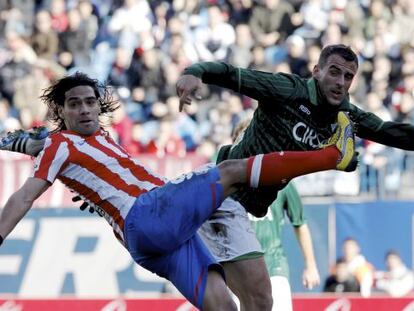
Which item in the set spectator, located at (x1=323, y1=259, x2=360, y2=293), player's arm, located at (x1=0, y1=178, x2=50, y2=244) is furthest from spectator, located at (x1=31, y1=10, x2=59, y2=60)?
player's arm, located at (x1=0, y1=178, x2=50, y2=244)

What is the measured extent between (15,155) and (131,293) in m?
3.53

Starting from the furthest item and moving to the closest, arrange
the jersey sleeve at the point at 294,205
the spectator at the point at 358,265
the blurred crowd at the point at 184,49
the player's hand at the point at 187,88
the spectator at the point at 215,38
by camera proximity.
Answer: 1. the spectator at the point at 215,38
2. the blurred crowd at the point at 184,49
3. the spectator at the point at 358,265
4. the jersey sleeve at the point at 294,205
5. the player's hand at the point at 187,88

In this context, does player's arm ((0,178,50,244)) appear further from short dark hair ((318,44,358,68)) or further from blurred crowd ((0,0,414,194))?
blurred crowd ((0,0,414,194))

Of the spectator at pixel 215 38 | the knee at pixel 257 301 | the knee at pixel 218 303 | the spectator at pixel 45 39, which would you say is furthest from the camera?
the spectator at pixel 45 39

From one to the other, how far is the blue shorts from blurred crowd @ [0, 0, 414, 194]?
9409 mm

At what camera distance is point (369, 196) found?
1437 centimetres

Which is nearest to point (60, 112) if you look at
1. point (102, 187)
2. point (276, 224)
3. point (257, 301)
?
point (102, 187)

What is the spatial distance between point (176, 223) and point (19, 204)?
0.97 m

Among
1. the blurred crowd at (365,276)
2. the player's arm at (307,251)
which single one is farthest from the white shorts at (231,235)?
the blurred crowd at (365,276)

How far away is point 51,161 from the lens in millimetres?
7770

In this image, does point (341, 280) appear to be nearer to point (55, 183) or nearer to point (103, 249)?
point (103, 249)

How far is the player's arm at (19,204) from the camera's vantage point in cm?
768

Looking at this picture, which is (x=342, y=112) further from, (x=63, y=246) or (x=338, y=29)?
(x=338, y=29)

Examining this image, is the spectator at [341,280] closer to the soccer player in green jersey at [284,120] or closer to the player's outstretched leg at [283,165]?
the soccer player in green jersey at [284,120]
